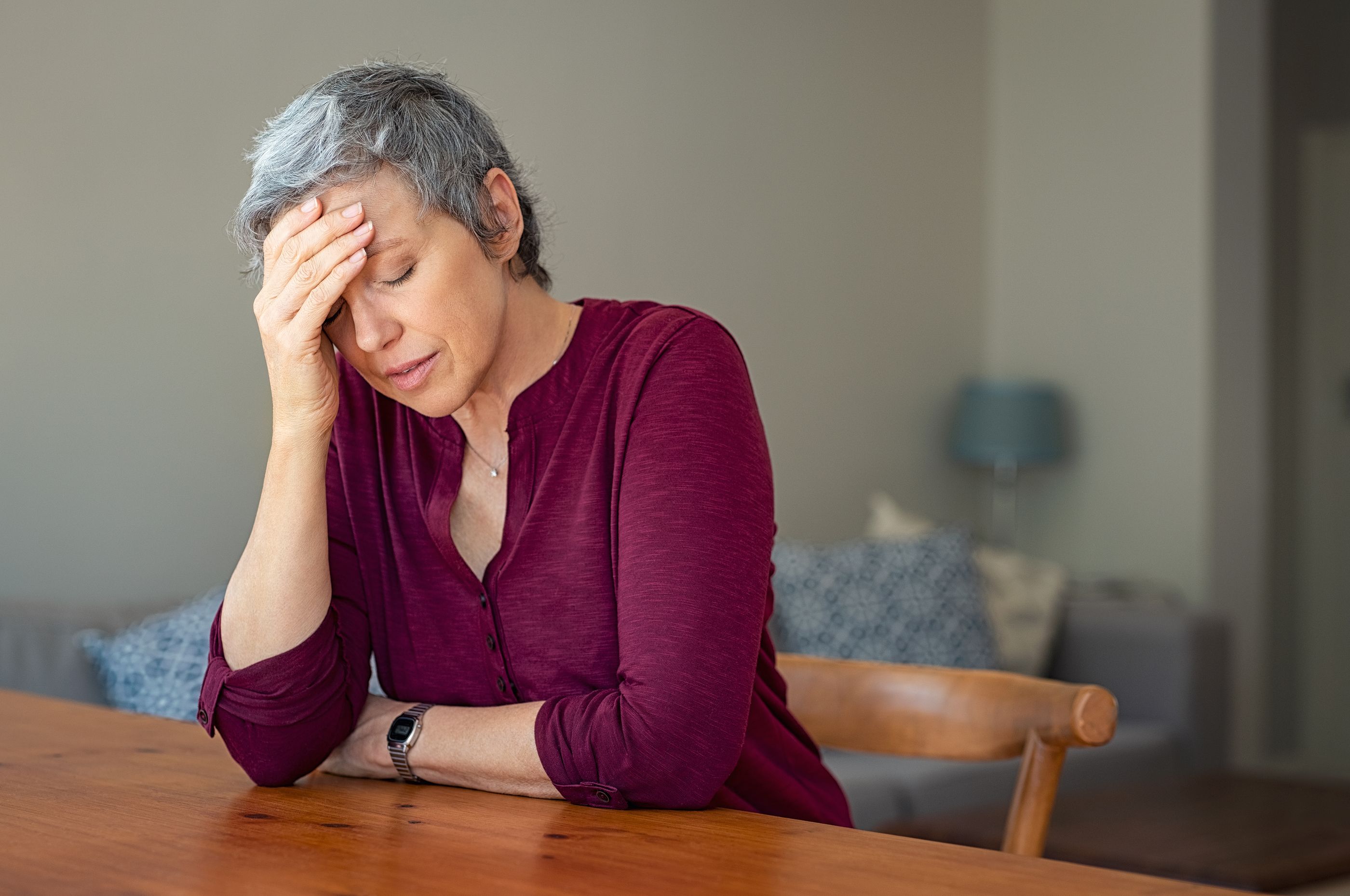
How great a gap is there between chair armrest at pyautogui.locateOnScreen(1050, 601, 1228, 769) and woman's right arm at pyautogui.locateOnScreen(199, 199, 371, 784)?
2948 mm

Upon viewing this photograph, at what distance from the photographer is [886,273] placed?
4.65 meters

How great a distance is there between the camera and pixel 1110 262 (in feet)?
15.8

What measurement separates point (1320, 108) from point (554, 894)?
15.6ft

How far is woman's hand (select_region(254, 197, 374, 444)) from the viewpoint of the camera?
1.08 m

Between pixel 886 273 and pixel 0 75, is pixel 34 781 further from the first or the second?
pixel 886 273

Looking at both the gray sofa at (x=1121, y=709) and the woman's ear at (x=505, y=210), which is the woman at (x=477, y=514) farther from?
the gray sofa at (x=1121, y=709)

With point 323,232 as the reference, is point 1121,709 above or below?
below

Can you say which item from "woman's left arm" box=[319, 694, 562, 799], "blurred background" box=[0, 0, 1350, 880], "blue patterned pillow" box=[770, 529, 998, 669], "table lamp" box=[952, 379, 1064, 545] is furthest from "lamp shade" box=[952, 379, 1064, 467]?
"woman's left arm" box=[319, 694, 562, 799]

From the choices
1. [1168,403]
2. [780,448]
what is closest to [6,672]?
[780,448]

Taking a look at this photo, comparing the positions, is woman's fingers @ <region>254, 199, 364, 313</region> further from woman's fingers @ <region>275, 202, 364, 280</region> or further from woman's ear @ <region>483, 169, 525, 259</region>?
woman's ear @ <region>483, 169, 525, 259</region>

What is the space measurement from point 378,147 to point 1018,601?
9.91 feet

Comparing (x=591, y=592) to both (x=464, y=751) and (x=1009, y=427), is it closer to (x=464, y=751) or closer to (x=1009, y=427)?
(x=464, y=751)

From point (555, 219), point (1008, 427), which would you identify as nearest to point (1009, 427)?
point (1008, 427)

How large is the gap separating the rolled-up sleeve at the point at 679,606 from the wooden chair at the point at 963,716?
272 mm
